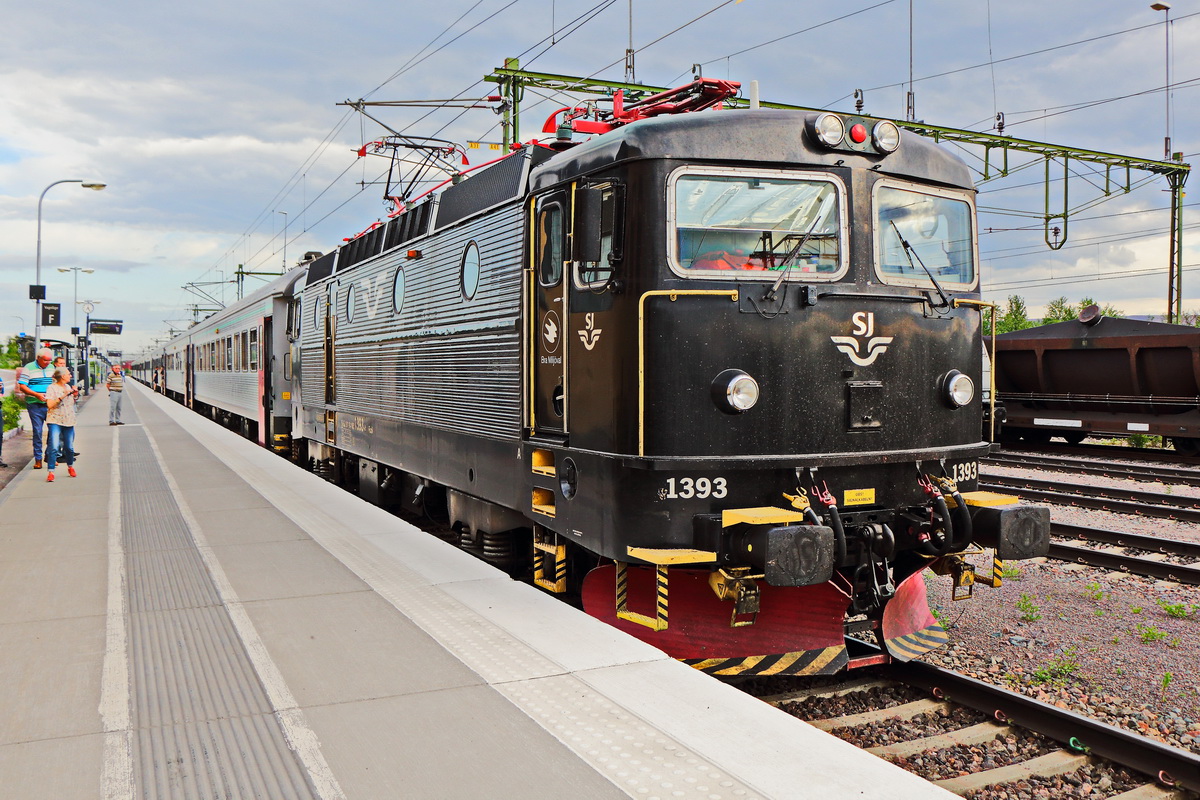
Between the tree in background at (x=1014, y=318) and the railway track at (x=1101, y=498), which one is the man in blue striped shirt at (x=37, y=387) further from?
the tree in background at (x=1014, y=318)

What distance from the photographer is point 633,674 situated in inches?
172

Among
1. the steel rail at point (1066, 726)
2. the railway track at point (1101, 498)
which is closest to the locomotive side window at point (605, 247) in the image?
the steel rail at point (1066, 726)

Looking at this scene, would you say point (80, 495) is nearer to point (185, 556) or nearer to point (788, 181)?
point (185, 556)

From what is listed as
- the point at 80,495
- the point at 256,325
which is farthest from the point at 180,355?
the point at 80,495

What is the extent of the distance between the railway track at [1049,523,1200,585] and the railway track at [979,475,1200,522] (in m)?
1.55

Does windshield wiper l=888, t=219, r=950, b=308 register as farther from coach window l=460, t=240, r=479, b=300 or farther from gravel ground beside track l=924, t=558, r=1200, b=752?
coach window l=460, t=240, r=479, b=300

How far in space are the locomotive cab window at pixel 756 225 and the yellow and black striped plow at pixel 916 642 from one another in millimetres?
2256

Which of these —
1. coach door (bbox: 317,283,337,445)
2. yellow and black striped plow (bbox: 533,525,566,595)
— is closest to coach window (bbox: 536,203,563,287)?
yellow and black striped plow (bbox: 533,525,566,595)

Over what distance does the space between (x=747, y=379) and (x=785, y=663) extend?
1.65 m

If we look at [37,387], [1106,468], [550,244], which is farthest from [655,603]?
[1106,468]

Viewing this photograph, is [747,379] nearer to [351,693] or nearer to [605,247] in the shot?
[605,247]

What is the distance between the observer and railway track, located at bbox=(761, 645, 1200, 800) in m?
4.20

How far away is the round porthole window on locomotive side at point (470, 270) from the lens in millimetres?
7055

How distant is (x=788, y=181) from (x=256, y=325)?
623 inches
